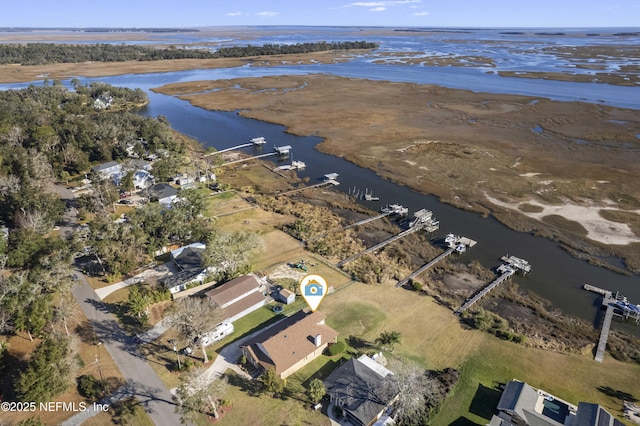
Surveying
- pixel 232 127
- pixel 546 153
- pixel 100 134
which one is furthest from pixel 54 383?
pixel 546 153

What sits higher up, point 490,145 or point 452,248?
point 490,145

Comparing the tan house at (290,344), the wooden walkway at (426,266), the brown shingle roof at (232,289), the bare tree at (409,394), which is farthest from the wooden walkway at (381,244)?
the bare tree at (409,394)

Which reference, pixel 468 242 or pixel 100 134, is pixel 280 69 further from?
pixel 468 242

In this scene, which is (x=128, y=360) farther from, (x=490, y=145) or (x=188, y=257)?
(x=490, y=145)

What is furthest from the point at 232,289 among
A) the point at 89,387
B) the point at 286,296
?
the point at 89,387

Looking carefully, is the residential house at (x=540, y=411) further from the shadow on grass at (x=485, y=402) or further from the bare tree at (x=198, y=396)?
the bare tree at (x=198, y=396)

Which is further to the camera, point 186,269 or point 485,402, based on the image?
point 186,269

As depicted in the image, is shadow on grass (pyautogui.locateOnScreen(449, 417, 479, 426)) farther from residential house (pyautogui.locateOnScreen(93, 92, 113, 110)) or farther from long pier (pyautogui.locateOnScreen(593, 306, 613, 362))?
residential house (pyautogui.locateOnScreen(93, 92, 113, 110))
